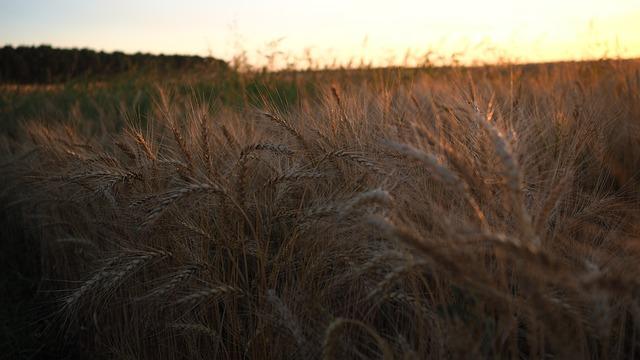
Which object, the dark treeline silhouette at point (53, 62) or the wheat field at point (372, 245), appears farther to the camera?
the dark treeline silhouette at point (53, 62)

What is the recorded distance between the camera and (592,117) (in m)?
2.17

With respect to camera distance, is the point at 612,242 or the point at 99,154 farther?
the point at 99,154

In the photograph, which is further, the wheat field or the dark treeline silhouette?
the dark treeline silhouette

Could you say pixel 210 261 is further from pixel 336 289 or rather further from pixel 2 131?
pixel 2 131

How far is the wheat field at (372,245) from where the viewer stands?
3.00 ft

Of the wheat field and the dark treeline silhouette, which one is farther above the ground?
the dark treeline silhouette

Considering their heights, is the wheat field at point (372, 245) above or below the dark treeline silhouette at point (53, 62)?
below

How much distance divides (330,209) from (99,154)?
1209 millimetres

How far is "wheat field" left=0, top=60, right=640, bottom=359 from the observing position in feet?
3.00

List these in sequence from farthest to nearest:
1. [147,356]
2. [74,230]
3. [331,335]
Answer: [74,230], [147,356], [331,335]

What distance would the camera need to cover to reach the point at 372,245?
4.37 ft

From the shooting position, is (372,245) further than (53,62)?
No

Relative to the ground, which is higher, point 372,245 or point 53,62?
point 53,62

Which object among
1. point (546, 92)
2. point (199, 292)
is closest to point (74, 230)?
point (199, 292)
